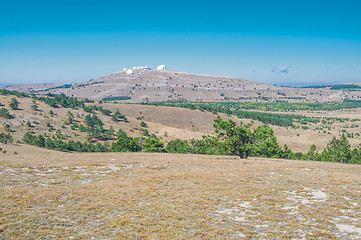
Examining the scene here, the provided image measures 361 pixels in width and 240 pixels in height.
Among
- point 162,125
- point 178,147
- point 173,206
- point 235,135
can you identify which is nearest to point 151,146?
point 178,147

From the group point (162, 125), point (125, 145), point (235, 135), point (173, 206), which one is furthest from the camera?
point (162, 125)

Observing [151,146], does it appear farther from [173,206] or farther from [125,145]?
[173,206]

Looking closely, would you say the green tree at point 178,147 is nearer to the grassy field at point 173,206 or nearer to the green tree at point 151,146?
the green tree at point 151,146

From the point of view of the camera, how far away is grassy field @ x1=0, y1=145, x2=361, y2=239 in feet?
46.0

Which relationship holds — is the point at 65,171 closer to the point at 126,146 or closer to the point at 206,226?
the point at 206,226

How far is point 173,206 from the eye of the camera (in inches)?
730

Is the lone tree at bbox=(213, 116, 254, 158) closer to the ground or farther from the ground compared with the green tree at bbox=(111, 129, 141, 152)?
farther from the ground

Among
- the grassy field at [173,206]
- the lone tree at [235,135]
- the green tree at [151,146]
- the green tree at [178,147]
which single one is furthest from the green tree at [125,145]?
the grassy field at [173,206]

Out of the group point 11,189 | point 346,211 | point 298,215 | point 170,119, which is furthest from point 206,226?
point 170,119

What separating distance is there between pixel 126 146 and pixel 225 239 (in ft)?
202

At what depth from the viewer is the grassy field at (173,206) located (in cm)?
1401

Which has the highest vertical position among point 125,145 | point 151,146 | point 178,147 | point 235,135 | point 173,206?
point 235,135

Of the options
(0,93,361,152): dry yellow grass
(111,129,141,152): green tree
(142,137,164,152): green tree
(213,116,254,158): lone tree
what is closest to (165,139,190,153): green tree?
(142,137,164,152): green tree

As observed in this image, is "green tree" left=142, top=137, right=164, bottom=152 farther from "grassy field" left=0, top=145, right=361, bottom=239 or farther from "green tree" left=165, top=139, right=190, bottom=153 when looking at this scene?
"grassy field" left=0, top=145, right=361, bottom=239
